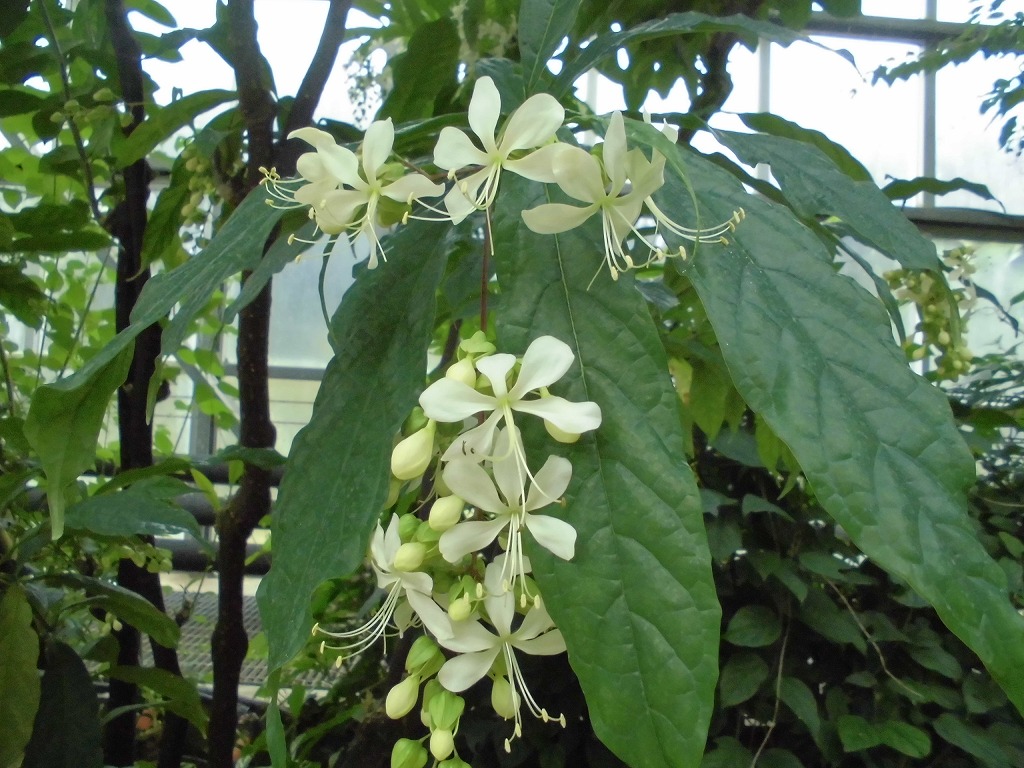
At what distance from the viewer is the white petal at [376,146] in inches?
10.4

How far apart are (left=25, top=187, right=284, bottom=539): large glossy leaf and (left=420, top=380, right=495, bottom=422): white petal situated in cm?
10

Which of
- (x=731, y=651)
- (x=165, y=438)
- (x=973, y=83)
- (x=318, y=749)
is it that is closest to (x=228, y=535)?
(x=318, y=749)

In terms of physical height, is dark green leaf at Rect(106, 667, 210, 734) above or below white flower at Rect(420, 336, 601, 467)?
below

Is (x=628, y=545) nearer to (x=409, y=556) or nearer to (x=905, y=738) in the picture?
(x=409, y=556)

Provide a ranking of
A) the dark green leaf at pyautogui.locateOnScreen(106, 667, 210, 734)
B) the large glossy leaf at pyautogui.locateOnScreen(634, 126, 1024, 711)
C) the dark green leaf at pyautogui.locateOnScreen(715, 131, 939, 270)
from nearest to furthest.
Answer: the large glossy leaf at pyautogui.locateOnScreen(634, 126, 1024, 711)
the dark green leaf at pyautogui.locateOnScreen(715, 131, 939, 270)
the dark green leaf at pyautogui.locateOnScreen(106, 667, 210, 734)

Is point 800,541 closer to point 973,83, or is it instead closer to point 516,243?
point 516,243

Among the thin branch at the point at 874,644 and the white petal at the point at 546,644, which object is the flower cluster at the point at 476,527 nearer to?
the white petal at the point at 546,644

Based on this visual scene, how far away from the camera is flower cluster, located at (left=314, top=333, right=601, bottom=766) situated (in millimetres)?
227

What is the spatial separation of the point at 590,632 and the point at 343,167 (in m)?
0.18

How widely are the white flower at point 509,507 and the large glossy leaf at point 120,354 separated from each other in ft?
0.39

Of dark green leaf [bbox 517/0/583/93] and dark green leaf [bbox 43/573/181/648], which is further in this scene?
dark green leaf [bbox 43/573/181/648]

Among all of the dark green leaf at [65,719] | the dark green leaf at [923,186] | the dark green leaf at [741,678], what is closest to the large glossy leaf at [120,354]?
the dark green leaf at [65,719]

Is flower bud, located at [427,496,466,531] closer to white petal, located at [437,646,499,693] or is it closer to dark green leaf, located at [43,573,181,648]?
white petal, located at [437,646,499,693]

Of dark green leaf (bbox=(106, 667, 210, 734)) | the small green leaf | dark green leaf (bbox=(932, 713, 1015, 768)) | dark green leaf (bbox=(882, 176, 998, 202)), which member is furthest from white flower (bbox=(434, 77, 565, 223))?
dark green leaf (bbox=(932, 713, 1015, 768))
